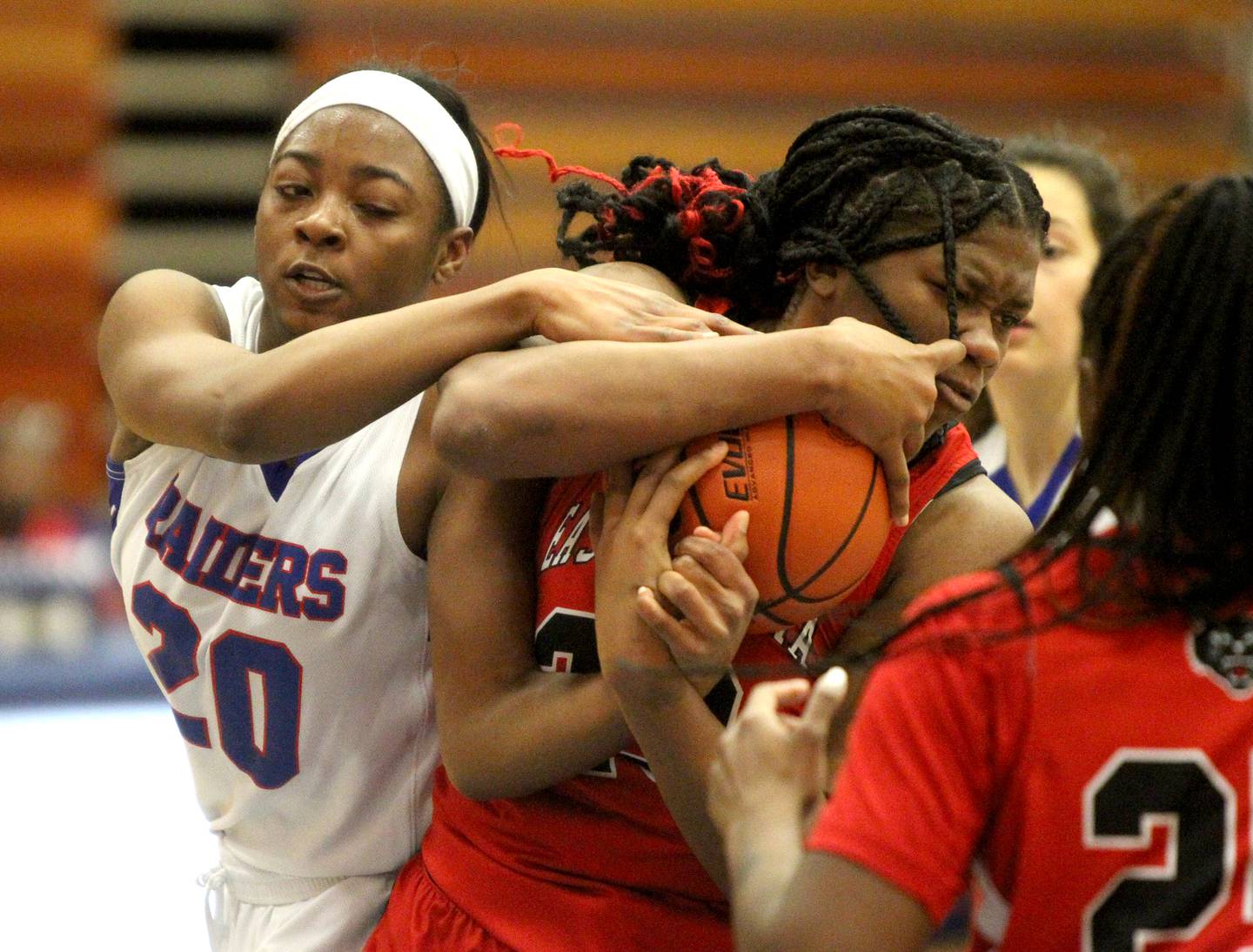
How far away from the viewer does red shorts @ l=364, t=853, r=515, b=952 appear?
216cm

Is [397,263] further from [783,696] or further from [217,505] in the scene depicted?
[783,696]

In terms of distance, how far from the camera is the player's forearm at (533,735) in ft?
6.51

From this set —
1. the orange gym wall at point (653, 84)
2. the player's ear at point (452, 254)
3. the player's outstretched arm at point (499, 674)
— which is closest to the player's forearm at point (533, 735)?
the player's outstretched arm at point (499, 674)

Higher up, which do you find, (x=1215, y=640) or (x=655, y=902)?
(x=1215, y=640)

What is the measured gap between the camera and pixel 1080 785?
4.58 ft

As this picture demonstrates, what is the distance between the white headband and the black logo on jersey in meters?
1.53

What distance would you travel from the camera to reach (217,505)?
2455mm

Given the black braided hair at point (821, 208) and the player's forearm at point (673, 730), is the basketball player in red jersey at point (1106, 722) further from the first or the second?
the black braided hair at point (821, 208)

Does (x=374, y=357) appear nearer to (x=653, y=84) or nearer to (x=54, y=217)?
(x=653, y=84)

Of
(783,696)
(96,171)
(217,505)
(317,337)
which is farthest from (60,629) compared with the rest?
(783,696)

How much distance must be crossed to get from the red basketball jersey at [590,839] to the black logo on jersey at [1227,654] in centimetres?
68

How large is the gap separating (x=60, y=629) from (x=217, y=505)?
181 inches

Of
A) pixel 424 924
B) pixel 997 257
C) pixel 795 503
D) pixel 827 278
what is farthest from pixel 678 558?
pixel 424 924

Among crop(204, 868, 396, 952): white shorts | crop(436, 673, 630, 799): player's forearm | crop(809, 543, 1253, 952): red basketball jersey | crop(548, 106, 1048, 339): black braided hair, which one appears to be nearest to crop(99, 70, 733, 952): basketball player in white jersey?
crop(204, 868, 396, 952): white shorts
